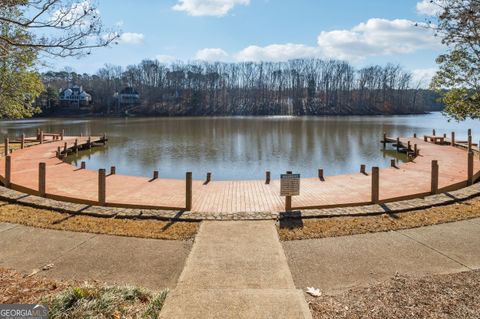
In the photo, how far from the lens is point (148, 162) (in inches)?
963

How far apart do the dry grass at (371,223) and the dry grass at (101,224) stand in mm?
2067

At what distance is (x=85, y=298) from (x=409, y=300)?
3660 millimetres

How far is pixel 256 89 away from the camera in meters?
130

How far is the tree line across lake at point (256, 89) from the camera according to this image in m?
120

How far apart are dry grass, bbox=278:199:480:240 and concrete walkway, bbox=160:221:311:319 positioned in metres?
0.56

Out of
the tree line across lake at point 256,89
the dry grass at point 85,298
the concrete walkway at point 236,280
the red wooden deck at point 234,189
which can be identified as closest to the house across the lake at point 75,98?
the tree line across lake at point 256,89

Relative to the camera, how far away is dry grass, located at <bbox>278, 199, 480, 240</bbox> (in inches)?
287

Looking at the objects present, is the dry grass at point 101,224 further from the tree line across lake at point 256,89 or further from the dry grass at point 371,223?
the tree line across lake at point 256,89

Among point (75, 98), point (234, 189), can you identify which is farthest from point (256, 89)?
point (234, 189)

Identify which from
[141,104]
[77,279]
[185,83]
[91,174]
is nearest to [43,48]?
[77,279]

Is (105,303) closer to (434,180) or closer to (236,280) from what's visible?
(236,280)

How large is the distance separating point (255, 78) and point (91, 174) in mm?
122044

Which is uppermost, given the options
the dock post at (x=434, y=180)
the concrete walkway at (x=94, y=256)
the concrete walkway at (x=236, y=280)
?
the dock post at (x=434, y=180)

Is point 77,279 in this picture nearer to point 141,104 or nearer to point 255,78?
point 141,104
